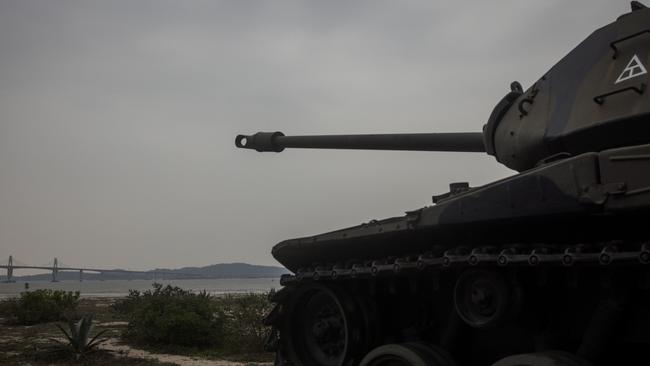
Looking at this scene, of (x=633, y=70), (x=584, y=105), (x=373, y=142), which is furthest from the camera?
(x=373, y=142)

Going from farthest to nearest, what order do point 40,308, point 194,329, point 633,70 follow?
point 40,308 → point 194,329 → point 633,70

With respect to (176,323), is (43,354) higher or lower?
lower

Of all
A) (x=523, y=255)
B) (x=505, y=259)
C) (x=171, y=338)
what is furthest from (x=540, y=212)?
(x=171, y=338)

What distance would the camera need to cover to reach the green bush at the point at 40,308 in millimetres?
20625

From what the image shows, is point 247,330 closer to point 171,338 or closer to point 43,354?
point 171,338

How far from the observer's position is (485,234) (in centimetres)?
555

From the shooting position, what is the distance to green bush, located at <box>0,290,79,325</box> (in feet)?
67.7

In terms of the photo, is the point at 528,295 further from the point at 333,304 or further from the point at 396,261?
the point at 333,304

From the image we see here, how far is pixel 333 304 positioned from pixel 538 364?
2.83 metres

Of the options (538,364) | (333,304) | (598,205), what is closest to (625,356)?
(538,364)

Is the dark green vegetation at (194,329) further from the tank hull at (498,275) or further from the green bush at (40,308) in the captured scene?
the tank hull at (498,275)

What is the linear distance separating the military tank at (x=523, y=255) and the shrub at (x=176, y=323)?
7.80 meters

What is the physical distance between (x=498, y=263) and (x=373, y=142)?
5.08m

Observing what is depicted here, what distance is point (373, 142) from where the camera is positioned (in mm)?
9812
